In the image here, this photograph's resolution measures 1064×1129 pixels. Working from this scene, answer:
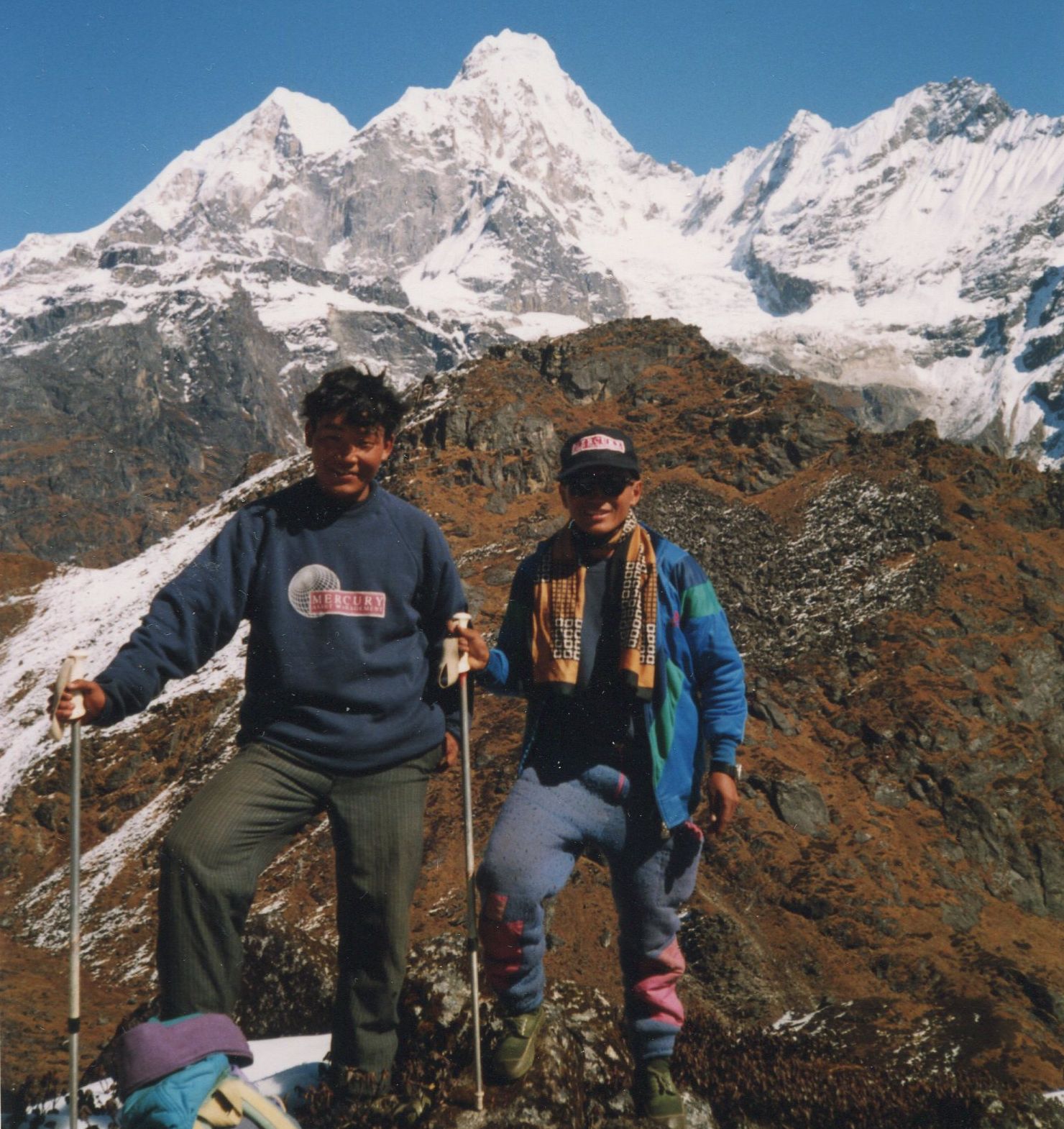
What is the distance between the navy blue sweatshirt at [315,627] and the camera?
4152 mm

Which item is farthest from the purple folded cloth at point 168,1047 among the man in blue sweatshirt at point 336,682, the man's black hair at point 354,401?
the man's black hair at point 354,401

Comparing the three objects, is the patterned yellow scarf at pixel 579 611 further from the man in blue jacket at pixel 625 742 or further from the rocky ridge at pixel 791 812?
the rocky ridge at pixel 791 812

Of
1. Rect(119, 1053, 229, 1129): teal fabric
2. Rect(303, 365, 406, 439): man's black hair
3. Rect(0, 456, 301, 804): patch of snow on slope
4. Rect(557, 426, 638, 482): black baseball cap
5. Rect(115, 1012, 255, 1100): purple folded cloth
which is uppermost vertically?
Rect(0, 456, 301, 804): patch of snow on slope

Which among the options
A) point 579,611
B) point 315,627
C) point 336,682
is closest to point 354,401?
point 315,627

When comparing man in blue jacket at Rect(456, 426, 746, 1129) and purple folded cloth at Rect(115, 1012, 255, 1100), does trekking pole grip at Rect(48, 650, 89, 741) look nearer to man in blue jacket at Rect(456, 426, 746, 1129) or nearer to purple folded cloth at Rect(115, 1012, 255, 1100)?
purple folded cloth at Rect(115, 1012, 255, 1100)

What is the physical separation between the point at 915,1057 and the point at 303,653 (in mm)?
8258

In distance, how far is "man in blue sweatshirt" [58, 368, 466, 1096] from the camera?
4.06 m

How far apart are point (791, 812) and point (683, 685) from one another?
48.0 ft

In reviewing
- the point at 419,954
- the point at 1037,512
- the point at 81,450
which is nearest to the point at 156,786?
the point at 419,954

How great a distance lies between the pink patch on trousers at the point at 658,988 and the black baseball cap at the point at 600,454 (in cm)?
209

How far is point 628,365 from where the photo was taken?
41.5 meters

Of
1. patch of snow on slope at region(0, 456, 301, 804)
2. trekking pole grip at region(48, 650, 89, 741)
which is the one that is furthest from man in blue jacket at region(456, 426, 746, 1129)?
patch of snow on slope at region(0, 456, 301, 804)

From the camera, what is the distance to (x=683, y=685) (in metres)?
4.47

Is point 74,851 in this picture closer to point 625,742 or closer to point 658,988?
point 625,742
